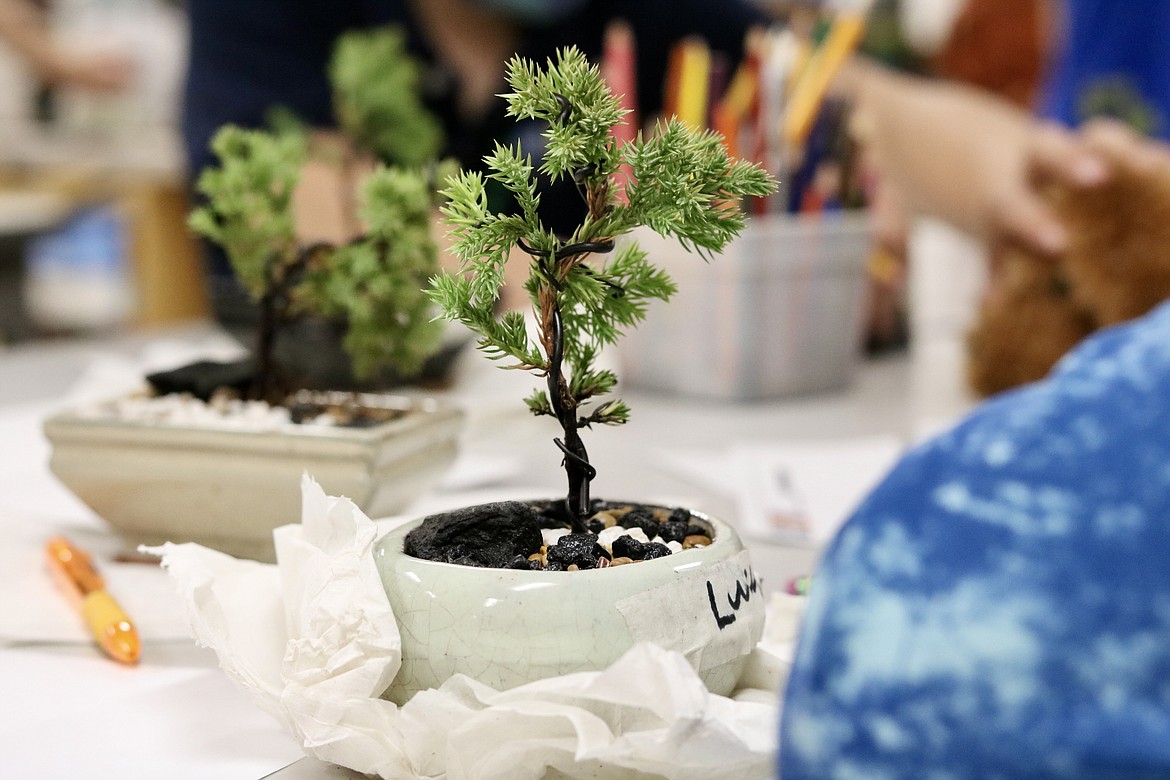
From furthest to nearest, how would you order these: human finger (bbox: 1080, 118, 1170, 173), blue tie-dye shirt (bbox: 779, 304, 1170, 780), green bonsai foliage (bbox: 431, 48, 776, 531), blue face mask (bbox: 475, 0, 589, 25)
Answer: blue face mask (bbox: 475, 0, 589, 25), human finger (bbox: 1080, 118, 1170, 173), green bonsai foliage (bbox: 431, 48, 776, 531), blue tie-dye shirt (bbox: 779, 304, 1170, 780)

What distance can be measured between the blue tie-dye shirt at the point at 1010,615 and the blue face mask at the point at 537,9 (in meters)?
0.99

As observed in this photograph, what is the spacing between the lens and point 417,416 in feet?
1.57

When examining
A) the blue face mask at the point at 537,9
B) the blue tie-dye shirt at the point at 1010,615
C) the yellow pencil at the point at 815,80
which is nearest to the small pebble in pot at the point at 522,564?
the blue tie-dye shirt at the point at 1010,615

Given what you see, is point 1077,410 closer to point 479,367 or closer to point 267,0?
point 479,367

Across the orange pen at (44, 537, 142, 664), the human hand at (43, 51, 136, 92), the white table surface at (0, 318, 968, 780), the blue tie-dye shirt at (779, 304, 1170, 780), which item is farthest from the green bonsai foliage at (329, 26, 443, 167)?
the human hand at (43, 51, 136, 92)

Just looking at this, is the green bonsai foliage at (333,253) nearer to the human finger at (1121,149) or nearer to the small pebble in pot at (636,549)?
the small pebble in pot at (636,549)

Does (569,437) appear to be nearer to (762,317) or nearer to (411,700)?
(411,700)

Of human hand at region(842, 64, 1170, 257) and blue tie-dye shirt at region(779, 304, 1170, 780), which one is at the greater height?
human hand at region(842, 64, 1170, 257)

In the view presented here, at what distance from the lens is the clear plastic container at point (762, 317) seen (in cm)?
85

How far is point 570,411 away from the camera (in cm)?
31

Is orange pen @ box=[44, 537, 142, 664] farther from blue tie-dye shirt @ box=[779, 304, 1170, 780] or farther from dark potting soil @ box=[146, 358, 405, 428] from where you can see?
blue tie-dye shirt @ box=[779, 304, 1170, 780]

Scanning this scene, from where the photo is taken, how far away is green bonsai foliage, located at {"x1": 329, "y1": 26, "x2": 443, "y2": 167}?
2.63ft

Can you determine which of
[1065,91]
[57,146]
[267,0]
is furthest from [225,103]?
[57,146]

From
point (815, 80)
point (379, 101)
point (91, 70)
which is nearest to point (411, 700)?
point (379, 101)
